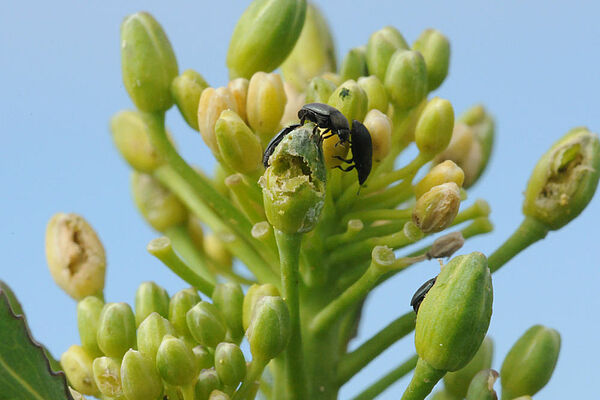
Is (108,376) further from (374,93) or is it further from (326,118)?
(374,93)

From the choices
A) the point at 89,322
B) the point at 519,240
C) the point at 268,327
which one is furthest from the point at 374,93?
the point at 89,322

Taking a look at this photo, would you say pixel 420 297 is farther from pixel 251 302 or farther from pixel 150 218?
pixel 150 218

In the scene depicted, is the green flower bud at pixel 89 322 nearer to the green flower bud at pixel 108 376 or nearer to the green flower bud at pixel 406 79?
the green flower bud at pixel 108 376

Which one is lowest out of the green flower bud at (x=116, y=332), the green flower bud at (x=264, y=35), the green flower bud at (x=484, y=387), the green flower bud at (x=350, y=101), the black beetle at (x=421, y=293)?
the green flower bud at (x=484, y=387)

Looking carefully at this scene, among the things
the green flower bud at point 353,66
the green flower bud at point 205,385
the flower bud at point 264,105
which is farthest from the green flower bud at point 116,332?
the green flower bud at point 353,66

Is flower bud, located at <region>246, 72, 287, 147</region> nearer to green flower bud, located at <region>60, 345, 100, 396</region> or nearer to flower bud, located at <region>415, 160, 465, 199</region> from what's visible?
flower bud, located at <region>415, 160, 465, 199</region>

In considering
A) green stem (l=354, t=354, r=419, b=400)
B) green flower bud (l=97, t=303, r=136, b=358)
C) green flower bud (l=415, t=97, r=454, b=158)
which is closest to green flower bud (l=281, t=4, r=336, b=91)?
green flower bud (l=415, t=97, r=454, b=158)
